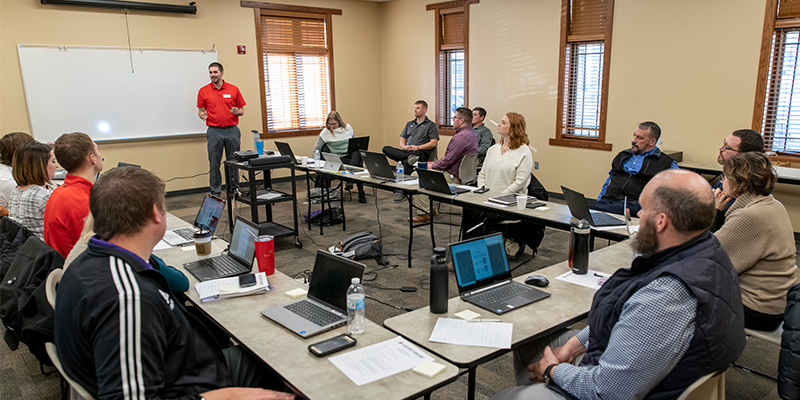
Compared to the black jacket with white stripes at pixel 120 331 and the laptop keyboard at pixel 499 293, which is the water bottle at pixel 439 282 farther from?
Answer: the black jacket with white stripes at pixel 120 331

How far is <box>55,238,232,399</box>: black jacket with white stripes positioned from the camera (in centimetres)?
127

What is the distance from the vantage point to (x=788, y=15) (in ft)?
15.3

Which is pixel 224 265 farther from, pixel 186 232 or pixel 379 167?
pixel 379 167

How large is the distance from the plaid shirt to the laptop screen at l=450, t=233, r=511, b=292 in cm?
241

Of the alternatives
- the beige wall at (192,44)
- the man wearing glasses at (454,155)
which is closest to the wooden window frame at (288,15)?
the beige wall at (192,44)

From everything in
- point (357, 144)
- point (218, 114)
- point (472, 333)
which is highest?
point (218, 114)

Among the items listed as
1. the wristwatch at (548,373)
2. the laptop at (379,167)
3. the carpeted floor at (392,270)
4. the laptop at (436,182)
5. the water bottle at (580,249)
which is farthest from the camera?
the laptop at (379,167)

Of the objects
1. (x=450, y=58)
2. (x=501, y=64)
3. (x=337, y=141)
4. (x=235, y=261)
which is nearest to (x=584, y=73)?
(x=501, y=64)

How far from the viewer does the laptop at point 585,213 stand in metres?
3.12

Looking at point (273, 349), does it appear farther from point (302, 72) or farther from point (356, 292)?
point (302, 72)

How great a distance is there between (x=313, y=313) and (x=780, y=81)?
5.08 m

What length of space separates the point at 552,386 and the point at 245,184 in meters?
4.39

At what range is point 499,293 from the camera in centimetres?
211

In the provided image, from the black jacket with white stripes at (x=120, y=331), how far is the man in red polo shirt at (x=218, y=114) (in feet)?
19.4
